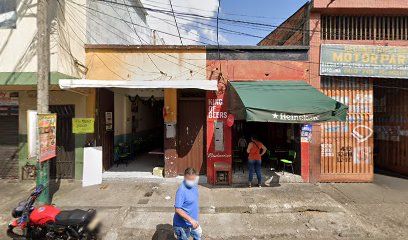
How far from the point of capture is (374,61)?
7879mm

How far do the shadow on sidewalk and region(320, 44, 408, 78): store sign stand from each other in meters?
7.25

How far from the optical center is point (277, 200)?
639 centimetres

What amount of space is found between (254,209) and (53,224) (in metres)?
4.28

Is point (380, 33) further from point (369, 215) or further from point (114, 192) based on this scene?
point (114, 192)

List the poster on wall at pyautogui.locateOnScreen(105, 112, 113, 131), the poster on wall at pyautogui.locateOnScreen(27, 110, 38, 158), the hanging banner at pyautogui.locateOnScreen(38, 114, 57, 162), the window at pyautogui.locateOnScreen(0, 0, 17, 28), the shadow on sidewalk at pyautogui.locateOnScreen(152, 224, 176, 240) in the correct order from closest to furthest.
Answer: the shadow on sidewalk at pyautogui.locateOnScreen(152, 224, 176, 240) → the poster on wall at pyautogui.locateOnScreen(27, 110, 38, 158) → the hanging banner at pyautogui.locateOnScreen(38, 114, 57, 162) → the window at pyautogui.locateOnScreen(0, 0, 17, 28) → the poster on wall at pyautogui.locateOnScreen(105, 112, 113, 131)

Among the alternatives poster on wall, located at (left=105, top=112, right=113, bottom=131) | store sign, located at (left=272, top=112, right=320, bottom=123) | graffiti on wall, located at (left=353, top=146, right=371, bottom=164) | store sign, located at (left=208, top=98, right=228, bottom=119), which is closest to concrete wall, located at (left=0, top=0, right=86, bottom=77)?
poster on wall, located at (left=105, top=112, right=113, bottom=131)

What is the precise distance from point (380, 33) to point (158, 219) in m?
9.30

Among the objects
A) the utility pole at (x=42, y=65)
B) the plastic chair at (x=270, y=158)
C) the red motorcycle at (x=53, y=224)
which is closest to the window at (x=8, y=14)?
the utility pole at (x=42, y=65)

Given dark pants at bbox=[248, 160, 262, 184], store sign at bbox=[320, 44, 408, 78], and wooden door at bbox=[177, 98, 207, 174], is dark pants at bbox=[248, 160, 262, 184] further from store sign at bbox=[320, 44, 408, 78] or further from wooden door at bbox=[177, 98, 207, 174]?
store sign at bbox=[320, 44, 408, 78]

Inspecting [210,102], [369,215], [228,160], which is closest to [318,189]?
[369,215]

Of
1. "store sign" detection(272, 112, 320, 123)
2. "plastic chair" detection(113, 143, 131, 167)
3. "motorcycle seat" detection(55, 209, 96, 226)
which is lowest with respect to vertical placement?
"motorcycle seat" detection(55, 209, 96, 226)

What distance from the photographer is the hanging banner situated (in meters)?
5.62

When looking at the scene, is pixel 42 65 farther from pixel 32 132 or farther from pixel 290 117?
pixel 290 117

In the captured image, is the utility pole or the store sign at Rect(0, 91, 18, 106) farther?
the store sign at Rect(0, 91, 18, 106)
